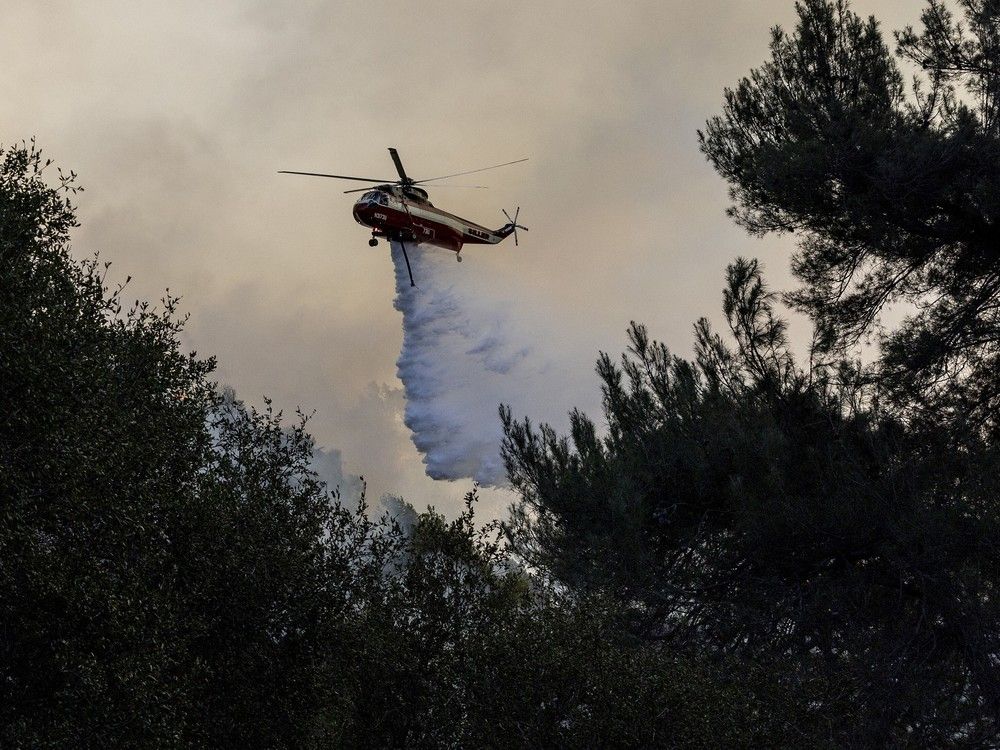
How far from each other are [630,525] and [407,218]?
29394 millimetres

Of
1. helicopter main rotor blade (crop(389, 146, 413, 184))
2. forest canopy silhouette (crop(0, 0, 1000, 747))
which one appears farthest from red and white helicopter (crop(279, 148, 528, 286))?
forest canopy silhouette (crop(0, 0, 1000, 747))

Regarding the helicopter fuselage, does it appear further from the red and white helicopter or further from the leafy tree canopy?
the leafy tree canopy

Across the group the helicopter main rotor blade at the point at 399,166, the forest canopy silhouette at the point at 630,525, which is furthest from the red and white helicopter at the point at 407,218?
the forest canopy silhouette at the point at 630,525

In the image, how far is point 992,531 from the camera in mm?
15383

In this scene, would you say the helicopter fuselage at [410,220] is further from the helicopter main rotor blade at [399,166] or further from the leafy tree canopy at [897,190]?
the leafy tree canopy at [897,190]

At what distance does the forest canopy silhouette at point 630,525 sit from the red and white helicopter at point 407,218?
24383 mm

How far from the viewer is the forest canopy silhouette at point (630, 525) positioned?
11398 millimetres

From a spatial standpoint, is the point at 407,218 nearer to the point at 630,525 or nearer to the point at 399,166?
the point at 399,166

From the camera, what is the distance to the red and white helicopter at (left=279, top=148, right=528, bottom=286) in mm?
42406

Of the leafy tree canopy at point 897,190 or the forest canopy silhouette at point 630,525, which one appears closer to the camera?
the forest canopy silhouette at point 630,525

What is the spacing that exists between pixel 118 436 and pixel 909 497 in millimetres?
11668

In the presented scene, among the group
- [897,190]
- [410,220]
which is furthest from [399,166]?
[897,190]

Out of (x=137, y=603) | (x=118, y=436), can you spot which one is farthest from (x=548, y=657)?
(x=118, y=436)

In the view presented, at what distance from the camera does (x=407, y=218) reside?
1738 inches
